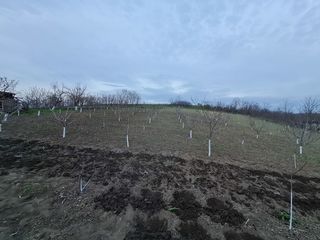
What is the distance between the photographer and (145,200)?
8.41m

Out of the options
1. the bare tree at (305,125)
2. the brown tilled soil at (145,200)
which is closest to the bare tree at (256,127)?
the bare tree at (305,125)

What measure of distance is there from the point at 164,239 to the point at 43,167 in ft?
25.2

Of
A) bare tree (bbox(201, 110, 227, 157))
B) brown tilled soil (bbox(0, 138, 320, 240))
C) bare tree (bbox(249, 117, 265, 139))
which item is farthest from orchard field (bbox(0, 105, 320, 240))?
bare tree (bbox(249, 117, 265, 139))

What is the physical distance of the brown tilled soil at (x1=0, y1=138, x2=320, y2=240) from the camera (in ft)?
22.7

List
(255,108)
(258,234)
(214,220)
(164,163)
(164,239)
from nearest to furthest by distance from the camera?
1. (164,239)
2. (258,234)
3. (214,220)
4. (164,163)
5. (255,108)

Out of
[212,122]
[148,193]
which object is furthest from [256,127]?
[148,193]

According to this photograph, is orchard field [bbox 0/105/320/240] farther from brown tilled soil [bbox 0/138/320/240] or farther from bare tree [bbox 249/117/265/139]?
bare tree [bbox 249/117/265/139]

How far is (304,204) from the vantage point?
900 cm

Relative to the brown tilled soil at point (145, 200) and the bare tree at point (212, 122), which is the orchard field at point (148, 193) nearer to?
the brown tilled soil at point (145, 200)

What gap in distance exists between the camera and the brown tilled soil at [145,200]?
6934 millimetres

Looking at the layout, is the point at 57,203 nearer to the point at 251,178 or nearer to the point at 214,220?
the point at 214,220

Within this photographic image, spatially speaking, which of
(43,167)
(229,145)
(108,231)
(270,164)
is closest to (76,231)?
(108,231)

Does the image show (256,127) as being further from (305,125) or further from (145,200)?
(145,200)

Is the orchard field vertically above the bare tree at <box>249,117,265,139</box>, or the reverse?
the bare tree at <box>249,117,265,139</box>
